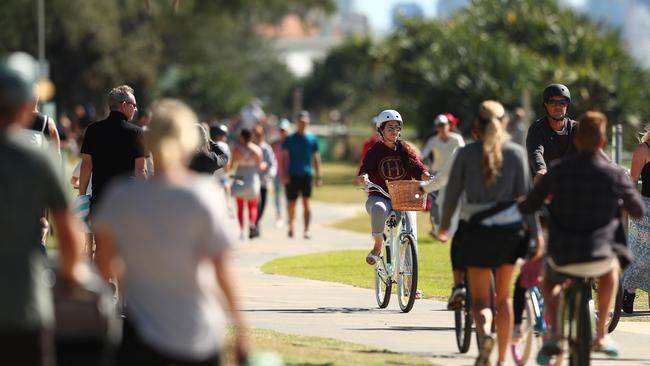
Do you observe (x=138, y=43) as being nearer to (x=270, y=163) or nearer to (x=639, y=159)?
(x=270, y=163)

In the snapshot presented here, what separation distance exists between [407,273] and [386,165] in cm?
106

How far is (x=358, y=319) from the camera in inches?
505

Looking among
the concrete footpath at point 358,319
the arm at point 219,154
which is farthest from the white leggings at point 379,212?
the arm at point 219,154

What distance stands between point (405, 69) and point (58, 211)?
4198 cm

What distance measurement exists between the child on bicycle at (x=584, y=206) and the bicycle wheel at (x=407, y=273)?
4408 mm

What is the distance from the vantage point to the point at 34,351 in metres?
6.18

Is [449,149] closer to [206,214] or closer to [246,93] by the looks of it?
[206,214]

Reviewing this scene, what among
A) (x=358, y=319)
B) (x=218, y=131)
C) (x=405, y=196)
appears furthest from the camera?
(x=218, y=131)

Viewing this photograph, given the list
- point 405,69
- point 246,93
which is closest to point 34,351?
point 405,69

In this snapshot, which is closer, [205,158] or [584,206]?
[584,206]

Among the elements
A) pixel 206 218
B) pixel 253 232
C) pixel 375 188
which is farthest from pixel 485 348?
pixel 253 232

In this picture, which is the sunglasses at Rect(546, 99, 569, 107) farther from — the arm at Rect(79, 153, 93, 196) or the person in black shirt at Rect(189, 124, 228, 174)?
the arm at Rect(79, 153, 93, 196)

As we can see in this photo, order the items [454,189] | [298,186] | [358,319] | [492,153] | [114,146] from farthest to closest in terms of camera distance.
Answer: [298,186]
[358,319]
[114,146]
[454,189]
[492,153]

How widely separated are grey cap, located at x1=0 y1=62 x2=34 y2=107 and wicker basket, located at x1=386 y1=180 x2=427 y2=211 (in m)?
6.71
